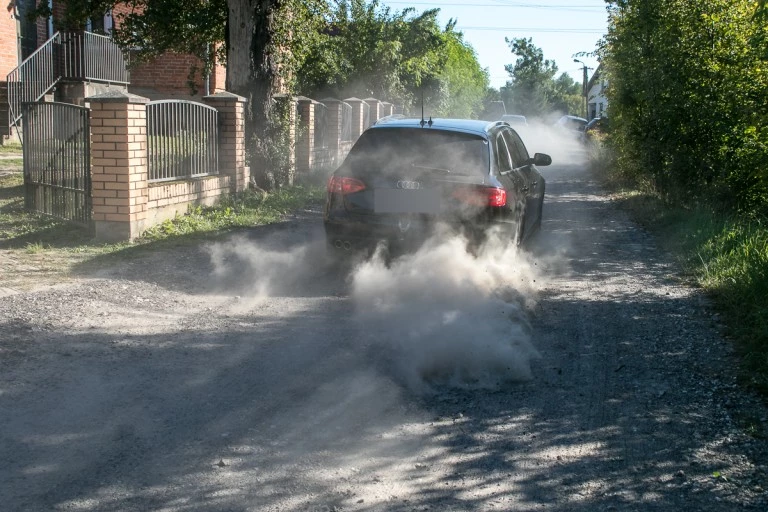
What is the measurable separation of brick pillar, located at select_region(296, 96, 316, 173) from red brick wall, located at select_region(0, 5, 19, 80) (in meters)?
7.92

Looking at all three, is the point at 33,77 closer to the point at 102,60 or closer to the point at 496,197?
the point at 102,60

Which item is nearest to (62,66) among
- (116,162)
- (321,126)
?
(321,126)

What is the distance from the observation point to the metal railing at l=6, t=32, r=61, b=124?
789 inches

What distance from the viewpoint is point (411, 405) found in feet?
16.0

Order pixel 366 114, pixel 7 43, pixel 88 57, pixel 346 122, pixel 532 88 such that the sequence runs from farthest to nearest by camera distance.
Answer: pixel 532 88 → pixel 366 114 → pixel 346 122 → pixel 88 57 → pixel 7 43

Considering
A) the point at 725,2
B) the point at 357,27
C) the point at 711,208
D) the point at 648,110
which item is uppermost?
the point at 357,27

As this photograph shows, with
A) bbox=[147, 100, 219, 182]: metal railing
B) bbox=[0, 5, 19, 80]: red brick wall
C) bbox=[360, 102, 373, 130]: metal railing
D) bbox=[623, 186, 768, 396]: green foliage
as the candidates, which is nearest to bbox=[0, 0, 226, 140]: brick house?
bbox=[0, 5, 19, 80]: red brick wall

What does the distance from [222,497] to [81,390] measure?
173cm

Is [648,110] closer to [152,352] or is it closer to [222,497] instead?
[152,352]

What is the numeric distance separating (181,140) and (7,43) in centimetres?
1187

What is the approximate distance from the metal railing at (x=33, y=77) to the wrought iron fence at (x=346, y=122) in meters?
7.25

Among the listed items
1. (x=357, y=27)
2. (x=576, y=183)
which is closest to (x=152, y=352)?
(x=576, y=183)

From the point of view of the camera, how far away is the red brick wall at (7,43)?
66.9 feet

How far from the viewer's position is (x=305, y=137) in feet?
59.4
